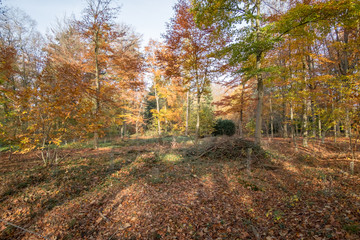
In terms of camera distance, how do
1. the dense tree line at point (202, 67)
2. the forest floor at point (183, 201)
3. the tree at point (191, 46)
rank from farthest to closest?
the tree at point (191, 46) < the dense tree line at point (202, 67) < the forest floor at point (183, 201)

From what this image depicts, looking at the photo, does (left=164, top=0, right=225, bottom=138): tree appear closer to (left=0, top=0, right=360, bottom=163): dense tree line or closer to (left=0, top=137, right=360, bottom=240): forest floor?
(left=0, top=0, right=360, bottom=163): dense tree line

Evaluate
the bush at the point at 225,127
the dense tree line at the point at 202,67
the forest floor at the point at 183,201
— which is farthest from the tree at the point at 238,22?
the bush at the point at 225,127

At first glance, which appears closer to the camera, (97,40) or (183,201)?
(183,201)

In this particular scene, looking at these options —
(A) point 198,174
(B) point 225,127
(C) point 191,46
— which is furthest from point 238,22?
(B) point 225,127

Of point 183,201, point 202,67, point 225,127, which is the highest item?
point 202,67

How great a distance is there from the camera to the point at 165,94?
1559 cm

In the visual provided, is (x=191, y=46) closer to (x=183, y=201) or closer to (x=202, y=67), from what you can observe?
(x=202, y=67)

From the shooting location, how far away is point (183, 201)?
13.3 ft

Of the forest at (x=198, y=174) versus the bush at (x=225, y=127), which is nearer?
the forest at (x=198, y=174)

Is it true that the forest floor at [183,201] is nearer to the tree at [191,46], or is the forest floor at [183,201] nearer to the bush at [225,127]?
the tree at [191,46]

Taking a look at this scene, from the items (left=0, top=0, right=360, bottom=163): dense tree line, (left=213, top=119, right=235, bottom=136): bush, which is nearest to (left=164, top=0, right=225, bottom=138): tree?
(left=0, top=0, right=360, bottom=163): dense tree line

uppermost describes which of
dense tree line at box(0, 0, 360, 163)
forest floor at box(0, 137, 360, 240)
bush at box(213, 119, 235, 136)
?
dense tree line at box(0, 0, 360, 163)

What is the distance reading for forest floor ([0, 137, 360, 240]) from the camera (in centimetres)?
308

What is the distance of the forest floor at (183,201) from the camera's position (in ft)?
10.1
